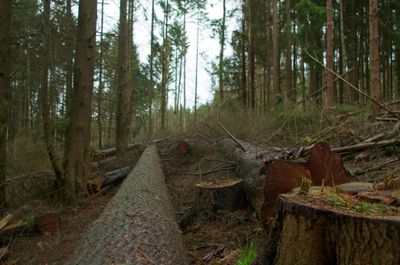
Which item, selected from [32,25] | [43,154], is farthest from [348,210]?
[32,25]

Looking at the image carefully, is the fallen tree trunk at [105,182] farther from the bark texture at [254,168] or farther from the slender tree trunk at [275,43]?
the slender tree trunk at [275,43]

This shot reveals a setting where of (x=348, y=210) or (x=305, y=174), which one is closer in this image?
(x=348, y=210)

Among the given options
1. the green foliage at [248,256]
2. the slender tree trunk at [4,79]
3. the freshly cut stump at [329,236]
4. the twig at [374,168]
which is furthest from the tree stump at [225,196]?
the slender tree trunk at [4,79]

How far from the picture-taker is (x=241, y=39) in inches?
919

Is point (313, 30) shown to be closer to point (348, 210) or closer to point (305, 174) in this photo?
point (305, 174)

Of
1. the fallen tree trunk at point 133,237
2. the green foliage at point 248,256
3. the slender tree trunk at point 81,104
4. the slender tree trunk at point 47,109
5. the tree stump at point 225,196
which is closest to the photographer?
the fallen tree trunk at point 133,237

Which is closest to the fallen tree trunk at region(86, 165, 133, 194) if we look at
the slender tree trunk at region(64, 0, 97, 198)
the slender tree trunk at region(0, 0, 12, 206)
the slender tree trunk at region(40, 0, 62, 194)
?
the slender tree trunk at region(64, 0, 97, 198)

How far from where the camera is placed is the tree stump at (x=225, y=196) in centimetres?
629

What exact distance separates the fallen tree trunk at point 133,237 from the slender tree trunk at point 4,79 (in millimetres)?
3919

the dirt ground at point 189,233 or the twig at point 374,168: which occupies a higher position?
the twig at point 374,168

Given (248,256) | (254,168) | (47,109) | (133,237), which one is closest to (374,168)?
(254,168)

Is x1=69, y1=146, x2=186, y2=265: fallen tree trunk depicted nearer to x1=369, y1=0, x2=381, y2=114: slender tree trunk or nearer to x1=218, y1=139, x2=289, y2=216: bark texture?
x1=218, y1=139, x2=289, y2=216: bark texture

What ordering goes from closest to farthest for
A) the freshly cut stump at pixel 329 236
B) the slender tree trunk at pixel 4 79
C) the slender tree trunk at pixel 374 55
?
the freshly cut stump at pixel 329 236 < the slender tree trunk at pixel 4 79 < the slender tree trunk at pixel 374 55

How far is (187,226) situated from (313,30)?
15.1 meters
